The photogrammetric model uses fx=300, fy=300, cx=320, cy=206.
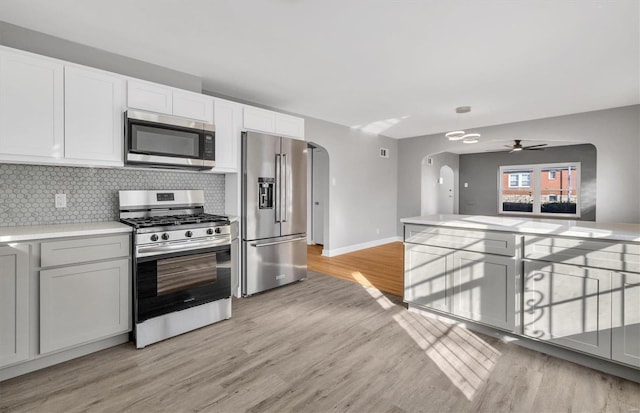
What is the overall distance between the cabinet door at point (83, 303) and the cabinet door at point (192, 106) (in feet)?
5.10

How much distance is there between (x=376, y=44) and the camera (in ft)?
8.84

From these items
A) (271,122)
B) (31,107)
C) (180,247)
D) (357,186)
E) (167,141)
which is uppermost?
(271,122)

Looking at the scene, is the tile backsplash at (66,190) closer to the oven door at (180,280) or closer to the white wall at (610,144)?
the oven door at (180,280)

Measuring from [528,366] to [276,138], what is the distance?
3.29m

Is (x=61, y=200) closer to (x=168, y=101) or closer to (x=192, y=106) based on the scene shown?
(x=168, y=101)

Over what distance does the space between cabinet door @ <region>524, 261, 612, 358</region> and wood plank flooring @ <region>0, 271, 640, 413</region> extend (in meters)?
0.20

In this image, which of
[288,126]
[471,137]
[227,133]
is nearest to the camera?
[227,133]

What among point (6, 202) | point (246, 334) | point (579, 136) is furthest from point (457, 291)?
point (579, 136)

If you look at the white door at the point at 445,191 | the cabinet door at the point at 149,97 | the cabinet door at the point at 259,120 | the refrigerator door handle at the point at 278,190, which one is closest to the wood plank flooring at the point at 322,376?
the refrigerator door handle at the point at 278,190

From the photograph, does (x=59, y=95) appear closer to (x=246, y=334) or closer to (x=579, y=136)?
(x=246, y=334)

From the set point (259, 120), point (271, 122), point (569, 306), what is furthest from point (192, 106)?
point (569, 306)

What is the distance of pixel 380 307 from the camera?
328cm

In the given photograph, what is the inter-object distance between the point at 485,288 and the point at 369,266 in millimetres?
2554

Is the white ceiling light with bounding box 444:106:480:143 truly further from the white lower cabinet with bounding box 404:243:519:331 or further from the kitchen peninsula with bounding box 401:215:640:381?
the white lower cabinet with bounding box 404:243:519:331
